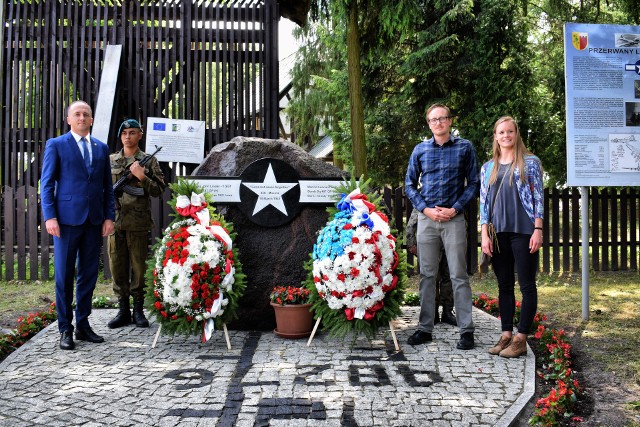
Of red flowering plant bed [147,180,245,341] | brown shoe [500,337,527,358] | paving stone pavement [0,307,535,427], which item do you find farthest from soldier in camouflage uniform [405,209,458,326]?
red flowering plant bed [147,180,245,341]

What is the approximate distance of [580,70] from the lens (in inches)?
252

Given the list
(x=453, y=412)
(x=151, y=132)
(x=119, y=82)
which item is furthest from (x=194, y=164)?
(x=453, y=412)

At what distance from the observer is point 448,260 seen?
17.4 ft

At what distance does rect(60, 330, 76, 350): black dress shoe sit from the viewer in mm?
5282

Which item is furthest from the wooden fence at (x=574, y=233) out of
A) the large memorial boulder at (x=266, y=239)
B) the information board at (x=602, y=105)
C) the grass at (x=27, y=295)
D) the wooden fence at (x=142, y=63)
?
the grass at (x=27, y=295)

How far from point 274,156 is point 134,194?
1.47 meters

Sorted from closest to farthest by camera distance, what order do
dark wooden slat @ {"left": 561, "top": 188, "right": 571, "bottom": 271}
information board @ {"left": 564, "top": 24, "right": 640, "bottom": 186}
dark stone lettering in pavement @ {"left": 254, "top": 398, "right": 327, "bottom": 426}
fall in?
dark stone lettering in pavement @ {"left": 254, "top": 398, "right": 327, "bottom": 426} → information board @ {"left": 564, "top": 24, "right": 640, "bottom": 186} → dark wooden slat @ {"left": 561, "top": 188, "right": 571, "bottom": 271}

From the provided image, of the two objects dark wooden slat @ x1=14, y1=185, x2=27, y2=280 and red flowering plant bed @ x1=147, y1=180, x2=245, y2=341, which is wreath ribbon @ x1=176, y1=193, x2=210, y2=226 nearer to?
red flowering plant bed @ x1=147, y1=180, x2=245, y2=341

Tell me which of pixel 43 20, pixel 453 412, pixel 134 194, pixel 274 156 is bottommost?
pixel 453 412

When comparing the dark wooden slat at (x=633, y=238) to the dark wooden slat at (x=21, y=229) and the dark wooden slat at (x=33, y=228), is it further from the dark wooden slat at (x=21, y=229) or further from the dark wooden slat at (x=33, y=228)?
the dark wooden slat at (x=21, y=229)

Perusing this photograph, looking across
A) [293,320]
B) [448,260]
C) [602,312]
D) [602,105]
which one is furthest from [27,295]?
[602,105]

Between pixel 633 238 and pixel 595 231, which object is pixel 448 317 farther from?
pixel 633 238

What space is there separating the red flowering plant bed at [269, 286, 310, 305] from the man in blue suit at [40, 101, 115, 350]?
1688mm

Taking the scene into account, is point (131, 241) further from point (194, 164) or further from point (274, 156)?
point (194, 164)
